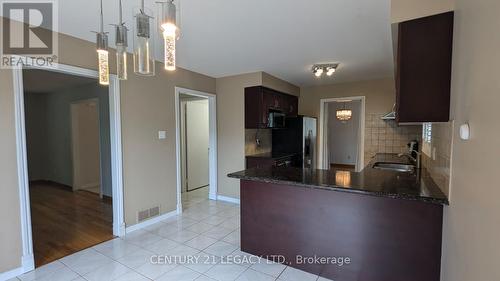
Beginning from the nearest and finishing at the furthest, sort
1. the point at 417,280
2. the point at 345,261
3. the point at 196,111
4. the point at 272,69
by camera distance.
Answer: the point at 417,280, the point at 345,261, the point at 272,69, the point at 196,111

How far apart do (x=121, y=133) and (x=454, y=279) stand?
11.0 ft

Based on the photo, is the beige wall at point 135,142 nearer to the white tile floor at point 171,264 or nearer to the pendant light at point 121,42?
the white tile floor at point 171,264

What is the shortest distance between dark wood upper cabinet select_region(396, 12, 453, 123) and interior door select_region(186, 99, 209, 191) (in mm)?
4222

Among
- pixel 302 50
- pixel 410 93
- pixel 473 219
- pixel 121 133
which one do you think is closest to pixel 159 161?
pixel 121 133

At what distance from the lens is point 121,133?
295 centimetres

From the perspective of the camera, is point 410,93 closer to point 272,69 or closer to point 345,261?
point 345,261

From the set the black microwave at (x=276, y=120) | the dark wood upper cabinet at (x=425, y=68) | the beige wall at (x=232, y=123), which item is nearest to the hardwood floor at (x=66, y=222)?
the beige wall at (x=232, y=123)

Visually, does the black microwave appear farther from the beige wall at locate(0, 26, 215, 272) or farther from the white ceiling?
the beige wall at locate(0, 26, 215, 272)

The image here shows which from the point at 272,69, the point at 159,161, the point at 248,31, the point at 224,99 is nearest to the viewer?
the point at 248,31

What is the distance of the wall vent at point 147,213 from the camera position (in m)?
3.18

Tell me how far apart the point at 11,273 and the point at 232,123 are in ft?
10.6

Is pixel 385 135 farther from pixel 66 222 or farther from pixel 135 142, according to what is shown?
pixel 66 222

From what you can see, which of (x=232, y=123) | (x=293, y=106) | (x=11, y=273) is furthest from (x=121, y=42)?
(x=293, y=106)

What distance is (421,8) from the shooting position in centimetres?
152
